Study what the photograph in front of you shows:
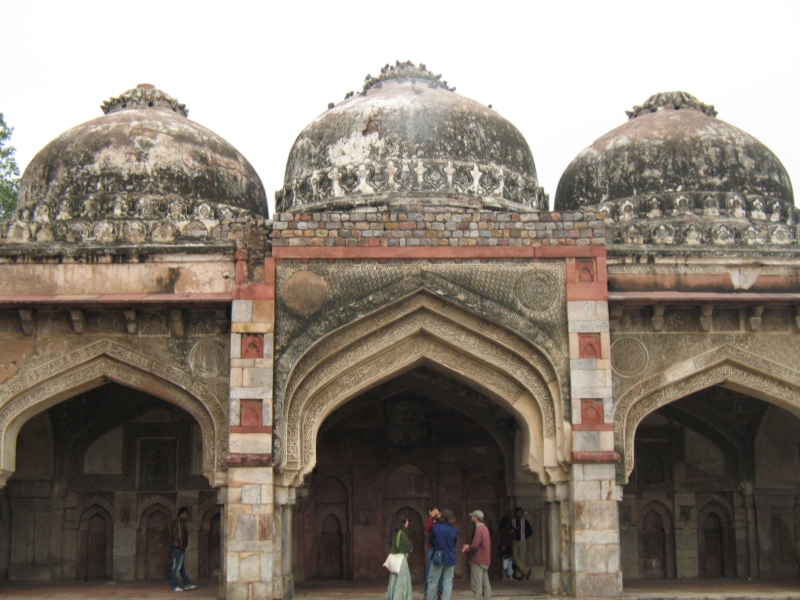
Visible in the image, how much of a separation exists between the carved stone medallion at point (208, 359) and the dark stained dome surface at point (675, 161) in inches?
219

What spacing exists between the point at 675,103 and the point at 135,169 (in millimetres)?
7002

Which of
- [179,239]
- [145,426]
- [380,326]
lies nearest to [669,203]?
[380,326]

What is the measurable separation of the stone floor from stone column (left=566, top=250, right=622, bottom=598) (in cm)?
44

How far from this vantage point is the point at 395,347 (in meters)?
11.3

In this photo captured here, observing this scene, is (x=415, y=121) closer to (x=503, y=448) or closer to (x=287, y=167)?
(x=287, y=167)

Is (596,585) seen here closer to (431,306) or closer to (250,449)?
(431,306)

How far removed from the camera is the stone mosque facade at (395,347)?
430 inches

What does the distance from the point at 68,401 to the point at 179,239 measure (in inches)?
107

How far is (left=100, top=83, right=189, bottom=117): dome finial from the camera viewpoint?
14805 millimetres

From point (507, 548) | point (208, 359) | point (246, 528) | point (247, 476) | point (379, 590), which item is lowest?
point (379, 590)

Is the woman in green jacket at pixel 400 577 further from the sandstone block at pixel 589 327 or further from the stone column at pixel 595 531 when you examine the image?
the sandstone block at pixel 589 327

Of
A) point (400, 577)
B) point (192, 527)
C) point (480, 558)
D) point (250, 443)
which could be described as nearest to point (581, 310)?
point (480, 558)

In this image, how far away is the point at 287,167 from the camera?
14.4m

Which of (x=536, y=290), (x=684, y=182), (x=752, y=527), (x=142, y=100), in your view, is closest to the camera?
(x=536, y=290)
